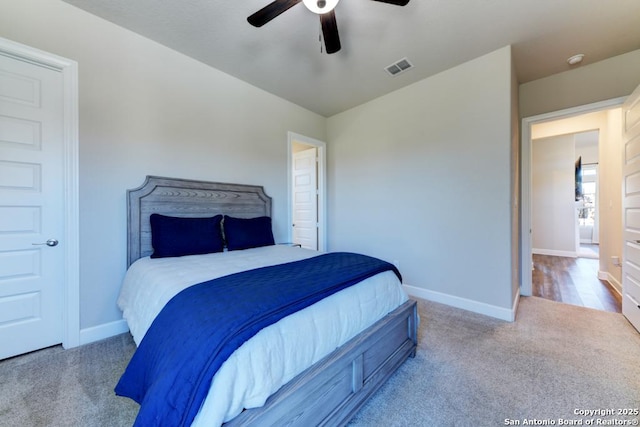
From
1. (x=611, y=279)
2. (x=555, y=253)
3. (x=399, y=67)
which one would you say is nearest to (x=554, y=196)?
(x=555, y=253)

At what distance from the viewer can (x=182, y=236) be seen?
235 centimetres

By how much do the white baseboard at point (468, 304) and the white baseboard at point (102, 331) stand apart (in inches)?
125

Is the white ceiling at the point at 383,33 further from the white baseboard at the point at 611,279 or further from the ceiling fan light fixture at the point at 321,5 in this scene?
the white baseboard at the point at 611,279

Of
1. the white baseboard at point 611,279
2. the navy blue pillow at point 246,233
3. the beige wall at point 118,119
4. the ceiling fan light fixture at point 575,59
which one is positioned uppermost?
the ceiling fan light fixture at point 575,59

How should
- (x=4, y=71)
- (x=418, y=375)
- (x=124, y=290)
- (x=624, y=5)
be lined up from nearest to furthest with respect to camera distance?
(x=418, y=375), (x=4, y=71), (x=624, y=5), (x=124, y=290)

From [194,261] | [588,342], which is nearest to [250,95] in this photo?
[194,261]

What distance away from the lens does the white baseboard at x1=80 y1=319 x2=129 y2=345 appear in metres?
2.11

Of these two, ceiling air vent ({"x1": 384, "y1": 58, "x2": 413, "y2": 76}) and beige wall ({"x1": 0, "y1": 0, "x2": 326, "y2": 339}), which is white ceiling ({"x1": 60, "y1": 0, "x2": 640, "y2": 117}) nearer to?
ceiling air vent ({"x1": 384, "y1": 58, "x2": 413, "y2": 76})

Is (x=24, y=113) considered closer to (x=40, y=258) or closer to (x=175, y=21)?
(x=40, y=258)

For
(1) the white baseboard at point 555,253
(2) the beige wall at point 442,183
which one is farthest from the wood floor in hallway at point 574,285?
(2) the beige wall at point 442,183

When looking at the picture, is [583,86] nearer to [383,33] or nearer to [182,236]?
[383,33]

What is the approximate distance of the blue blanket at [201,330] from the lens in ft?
2.85

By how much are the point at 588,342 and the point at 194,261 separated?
11.2ft

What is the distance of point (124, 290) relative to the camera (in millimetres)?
2123
